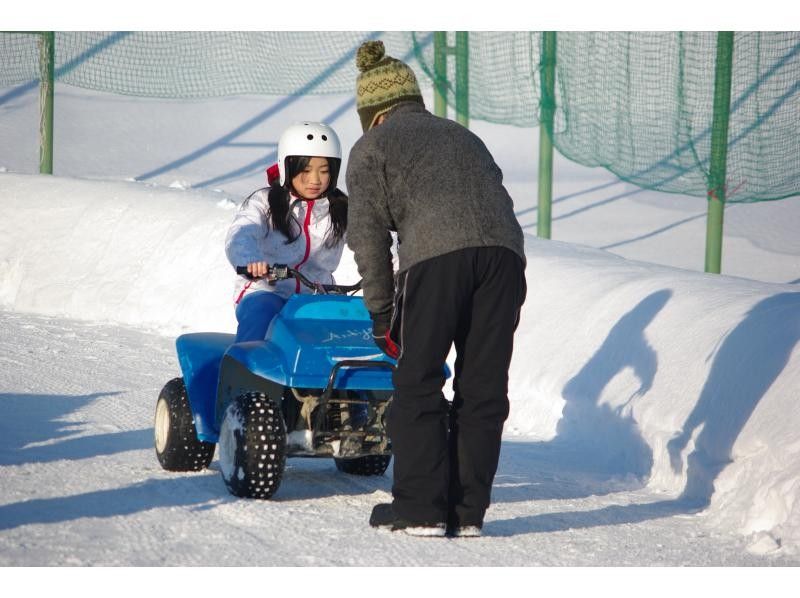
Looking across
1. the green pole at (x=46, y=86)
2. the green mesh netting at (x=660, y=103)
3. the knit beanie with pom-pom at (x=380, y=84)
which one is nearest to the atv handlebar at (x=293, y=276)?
the knit beanie with pom-pom at (x=380, y=84)

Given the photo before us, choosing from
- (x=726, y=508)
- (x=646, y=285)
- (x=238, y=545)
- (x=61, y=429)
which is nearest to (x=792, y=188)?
(x=646, y=285)

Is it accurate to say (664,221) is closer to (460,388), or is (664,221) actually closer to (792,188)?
(792,188)

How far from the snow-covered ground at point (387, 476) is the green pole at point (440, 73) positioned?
7.64ft

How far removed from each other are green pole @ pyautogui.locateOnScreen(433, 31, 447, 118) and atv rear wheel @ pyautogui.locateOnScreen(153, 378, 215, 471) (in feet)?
24.6

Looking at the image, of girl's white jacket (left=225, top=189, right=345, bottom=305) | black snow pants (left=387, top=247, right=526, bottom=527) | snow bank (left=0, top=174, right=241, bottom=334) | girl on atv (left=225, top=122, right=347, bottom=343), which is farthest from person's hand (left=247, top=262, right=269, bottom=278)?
snow bank (left=0, top=174, right=241, bottom=334)

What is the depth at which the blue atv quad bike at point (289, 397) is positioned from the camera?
5.12 meters

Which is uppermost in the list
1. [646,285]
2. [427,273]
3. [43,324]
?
[427,273]

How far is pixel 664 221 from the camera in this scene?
18.2 metres

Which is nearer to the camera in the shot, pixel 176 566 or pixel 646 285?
pixel 176 566

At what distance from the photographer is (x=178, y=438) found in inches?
226

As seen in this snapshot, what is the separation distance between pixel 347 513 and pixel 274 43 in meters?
17.8

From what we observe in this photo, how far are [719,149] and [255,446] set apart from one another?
19.5 ft

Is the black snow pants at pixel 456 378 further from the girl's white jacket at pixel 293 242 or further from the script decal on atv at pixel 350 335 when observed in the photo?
the girl's white jacket at pixel 293 242

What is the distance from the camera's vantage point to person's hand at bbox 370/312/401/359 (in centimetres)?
470
